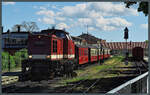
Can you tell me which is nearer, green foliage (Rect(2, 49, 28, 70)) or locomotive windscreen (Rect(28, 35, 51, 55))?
locomotive windscreen (Rect(28, 35, 51, 55))

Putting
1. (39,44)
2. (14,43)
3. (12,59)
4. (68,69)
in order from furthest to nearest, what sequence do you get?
(14,43), (12,59), (68,69), (39,44)

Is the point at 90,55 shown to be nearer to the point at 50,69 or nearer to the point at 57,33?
the point at 57,33

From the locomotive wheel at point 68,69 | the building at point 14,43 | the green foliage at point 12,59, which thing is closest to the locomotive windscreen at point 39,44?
the locomotive wheel at point 68,69

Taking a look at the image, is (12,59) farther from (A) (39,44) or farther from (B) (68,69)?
(A) (39,44)

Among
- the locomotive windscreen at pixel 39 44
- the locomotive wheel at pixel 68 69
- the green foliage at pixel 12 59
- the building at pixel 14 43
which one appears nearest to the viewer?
the locomotive windscreen at pixel 39 44

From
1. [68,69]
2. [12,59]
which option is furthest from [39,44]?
[12,59]

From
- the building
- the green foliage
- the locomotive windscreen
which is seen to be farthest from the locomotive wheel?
the building

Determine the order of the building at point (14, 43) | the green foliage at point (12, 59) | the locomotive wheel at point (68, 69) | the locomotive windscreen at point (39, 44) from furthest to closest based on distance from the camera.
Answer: the building at point (14, 43)
the green foliage at point (12, 59)
the locomotive wheel at point (68, 69)
the locomotive windscreen at point (39, 44)

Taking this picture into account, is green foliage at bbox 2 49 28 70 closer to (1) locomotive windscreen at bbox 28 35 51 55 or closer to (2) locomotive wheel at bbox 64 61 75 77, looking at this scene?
(2) locomotive wheel at bbox 64 61 75 77

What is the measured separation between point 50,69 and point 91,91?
363 centimetres

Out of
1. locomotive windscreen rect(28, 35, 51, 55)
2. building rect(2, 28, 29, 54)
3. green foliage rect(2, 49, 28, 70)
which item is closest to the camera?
locomotive windscreen rect(28, 35, 51, 55)

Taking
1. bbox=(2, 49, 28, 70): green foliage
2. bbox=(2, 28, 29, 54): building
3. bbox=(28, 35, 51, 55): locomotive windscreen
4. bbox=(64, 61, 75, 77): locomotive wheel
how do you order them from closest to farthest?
1. bbox=(28, 35, 51, 55): locomotive windscreen
2. bbox=(64, 61, 75, 77): locomotive wheel
3. bbox=(2, 49, 28, 70): green foliage
4. bbox=(2, 28, 29, 54): building

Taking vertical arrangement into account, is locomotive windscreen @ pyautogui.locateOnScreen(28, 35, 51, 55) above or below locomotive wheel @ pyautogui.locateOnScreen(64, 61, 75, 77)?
above

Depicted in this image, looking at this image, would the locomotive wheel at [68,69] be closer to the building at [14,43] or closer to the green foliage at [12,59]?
the green foliage at [12,59]
